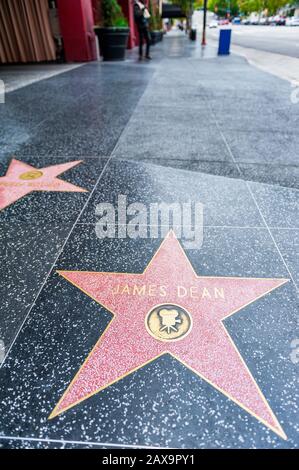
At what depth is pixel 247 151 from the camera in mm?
3135

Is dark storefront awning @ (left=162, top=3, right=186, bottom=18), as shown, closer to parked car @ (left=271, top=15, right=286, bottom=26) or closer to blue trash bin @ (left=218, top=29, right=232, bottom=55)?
blue trash bin @ (left=218, top=29, right=232, bottom=55)

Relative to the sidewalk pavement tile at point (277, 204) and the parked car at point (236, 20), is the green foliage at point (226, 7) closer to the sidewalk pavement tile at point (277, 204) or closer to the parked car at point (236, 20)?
the parked car at point (236, 20)

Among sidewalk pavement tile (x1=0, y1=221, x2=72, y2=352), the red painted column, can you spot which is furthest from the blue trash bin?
sidewalk pavement tile (x1=0, y1=221, x2=72, y2=352)

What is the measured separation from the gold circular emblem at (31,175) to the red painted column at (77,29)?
29.8 ft

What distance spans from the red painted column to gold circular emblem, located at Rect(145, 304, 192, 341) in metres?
10.9

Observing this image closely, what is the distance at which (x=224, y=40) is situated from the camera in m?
12.0

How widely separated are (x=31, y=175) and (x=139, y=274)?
165cm

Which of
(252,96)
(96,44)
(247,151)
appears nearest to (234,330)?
(247,151)

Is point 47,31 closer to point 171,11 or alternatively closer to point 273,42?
point 273,42

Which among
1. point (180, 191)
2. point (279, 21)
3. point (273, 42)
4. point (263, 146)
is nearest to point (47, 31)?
point (263, 146)

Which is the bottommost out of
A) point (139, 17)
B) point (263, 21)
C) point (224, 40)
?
point (263, 21)

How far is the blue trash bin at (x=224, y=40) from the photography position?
38.9 feet

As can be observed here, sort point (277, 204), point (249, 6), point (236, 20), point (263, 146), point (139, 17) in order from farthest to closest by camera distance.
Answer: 1. point (236, 20)
2. point (249, 6)
3. point (139, 17)
4. point (263, 146)
5. point (277, 204)
